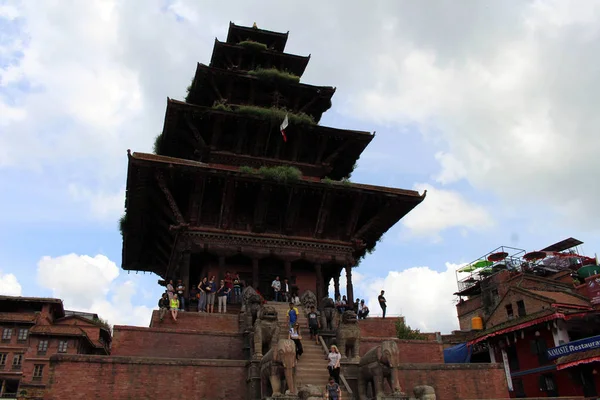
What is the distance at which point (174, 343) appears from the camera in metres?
15.3

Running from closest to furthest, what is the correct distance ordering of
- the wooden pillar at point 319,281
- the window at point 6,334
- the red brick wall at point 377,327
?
1. the red brick wall at point 377,327
2. the wooden pillar at point 319,281
3. the window at point 6,334

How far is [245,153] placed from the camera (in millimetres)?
24266

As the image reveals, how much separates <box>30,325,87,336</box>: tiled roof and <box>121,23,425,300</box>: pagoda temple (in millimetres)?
27235

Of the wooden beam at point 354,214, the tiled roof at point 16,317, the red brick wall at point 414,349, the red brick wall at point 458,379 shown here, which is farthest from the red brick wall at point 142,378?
the tiled roof at point 16,317

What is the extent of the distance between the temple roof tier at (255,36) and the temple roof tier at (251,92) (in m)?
4.36

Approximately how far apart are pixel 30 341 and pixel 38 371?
115 inches

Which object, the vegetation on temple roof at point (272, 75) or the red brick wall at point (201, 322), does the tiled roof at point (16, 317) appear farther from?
the red brick wall at point (201, 322)

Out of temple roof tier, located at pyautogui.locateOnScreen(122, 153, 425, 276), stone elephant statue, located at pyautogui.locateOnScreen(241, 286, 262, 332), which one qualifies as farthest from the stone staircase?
temple roof tier, located at pyautogui.locateOnScreen(122, 153, 425, 276)

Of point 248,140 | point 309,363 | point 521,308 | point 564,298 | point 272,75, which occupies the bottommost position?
point 309,363

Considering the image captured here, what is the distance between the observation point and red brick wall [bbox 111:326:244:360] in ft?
48.3

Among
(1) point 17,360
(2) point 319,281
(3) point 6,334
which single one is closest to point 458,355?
(2) point 319,281

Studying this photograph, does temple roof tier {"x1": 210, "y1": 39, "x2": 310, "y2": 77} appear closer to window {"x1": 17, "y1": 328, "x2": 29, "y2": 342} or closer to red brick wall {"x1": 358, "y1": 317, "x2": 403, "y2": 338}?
red brick wall {"x1": 358, "y1": 317, "x2": 403, "y2": 338}

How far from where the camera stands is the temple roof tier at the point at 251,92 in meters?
26.0

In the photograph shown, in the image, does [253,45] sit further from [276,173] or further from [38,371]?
[38,371]
